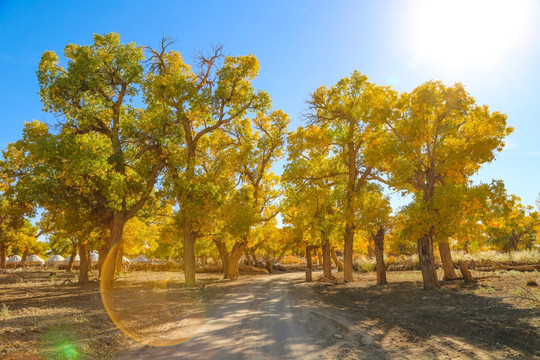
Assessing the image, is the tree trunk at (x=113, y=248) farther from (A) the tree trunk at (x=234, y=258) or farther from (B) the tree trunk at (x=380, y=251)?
(B) the tree trunk at (x=380, y=251)

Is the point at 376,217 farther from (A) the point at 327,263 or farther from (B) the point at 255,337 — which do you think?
(B) the point at 255,337

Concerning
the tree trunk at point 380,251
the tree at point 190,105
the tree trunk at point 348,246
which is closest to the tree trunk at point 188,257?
the tree at point 190,105

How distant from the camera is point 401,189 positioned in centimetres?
1834

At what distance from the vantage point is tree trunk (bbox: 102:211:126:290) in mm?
18808

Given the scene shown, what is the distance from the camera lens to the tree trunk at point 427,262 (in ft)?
50.6

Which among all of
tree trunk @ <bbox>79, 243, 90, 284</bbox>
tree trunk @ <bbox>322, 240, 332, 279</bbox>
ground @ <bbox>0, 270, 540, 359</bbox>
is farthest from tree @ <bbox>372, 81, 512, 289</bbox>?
tree trunk @ <bbox>79, 243, 90, 284</bbox>

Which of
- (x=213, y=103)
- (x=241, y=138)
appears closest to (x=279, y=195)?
(x=241, y=138)

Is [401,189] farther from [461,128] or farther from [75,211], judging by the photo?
[75,211]

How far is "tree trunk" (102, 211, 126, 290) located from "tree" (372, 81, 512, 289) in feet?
49.8

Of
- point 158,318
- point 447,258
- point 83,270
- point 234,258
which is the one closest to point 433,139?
point 447,258

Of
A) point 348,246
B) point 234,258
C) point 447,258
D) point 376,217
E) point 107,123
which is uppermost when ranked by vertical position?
point 107,123

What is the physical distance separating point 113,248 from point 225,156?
32.2 ft

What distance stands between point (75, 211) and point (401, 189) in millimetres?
19004

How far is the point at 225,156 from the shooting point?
24.1 meters
